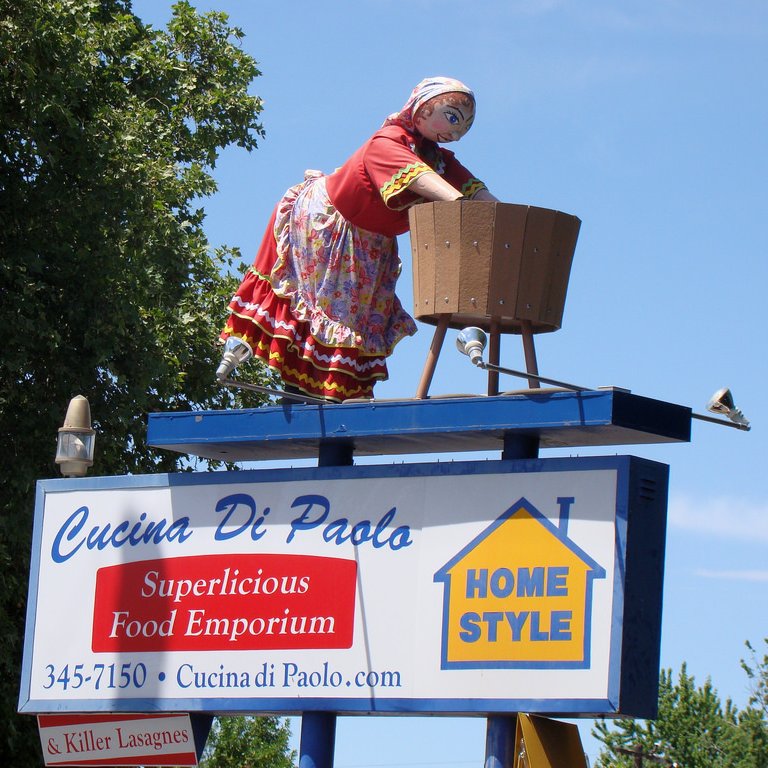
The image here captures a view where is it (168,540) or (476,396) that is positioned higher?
(476,396)

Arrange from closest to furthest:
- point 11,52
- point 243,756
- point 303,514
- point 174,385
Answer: point 303,514, point 11,52, point 174,385, point 243,756

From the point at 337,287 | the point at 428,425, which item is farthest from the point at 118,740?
the point at 337,287

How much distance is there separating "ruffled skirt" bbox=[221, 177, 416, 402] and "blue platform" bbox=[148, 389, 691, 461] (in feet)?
0.97

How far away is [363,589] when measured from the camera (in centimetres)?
821

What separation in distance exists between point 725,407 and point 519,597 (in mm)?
1243

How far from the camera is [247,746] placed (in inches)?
1560

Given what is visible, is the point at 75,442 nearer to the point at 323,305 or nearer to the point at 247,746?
the point at 323,305

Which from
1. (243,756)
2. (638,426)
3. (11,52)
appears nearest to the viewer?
(638,426)

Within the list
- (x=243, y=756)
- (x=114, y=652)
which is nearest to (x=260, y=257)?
(x=114, y=652)

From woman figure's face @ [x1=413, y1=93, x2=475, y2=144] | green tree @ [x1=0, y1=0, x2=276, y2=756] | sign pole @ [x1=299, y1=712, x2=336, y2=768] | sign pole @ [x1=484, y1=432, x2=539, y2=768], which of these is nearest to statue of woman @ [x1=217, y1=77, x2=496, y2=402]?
woman figure's face @ [x1=413, y1=93, x2=475, y2=144]

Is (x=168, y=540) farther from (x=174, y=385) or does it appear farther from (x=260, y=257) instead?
(x=174, y=385)

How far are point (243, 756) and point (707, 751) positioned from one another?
10.9 meters

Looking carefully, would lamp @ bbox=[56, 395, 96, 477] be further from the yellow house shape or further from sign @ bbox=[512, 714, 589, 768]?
sign @ bbox=[512, 714, 589, 768]

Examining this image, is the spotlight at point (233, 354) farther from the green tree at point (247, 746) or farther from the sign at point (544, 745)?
the green tree at point (247, 746)
